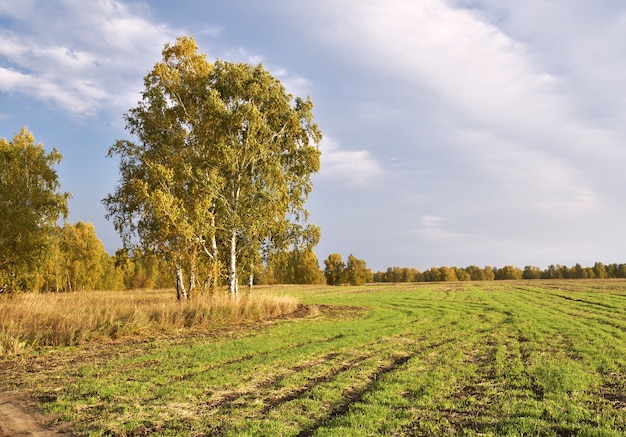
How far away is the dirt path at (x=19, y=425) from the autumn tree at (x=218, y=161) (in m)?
15.5

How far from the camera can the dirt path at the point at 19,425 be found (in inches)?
244

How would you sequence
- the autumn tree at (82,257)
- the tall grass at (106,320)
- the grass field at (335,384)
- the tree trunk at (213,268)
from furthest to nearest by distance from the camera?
the autumn tree at (82,257)
the tree trunk at (213,268)
the tall grass at (106,320)
the grass field at (335,384)

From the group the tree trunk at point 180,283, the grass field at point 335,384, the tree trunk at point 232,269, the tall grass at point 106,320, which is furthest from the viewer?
the tree trunk at point 180,283

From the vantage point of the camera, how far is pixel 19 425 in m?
6.55

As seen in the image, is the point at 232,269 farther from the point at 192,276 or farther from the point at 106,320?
the point at 106,320

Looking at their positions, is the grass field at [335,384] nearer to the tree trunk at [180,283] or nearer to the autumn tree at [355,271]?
the tree trunk at [180,283]

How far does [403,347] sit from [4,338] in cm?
1264

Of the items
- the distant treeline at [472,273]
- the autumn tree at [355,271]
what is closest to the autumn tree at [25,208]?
the autumn tree at [355,271]

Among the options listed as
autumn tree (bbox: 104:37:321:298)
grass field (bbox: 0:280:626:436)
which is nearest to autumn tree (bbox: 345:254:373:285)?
autumn tree (bbox: 104:37:321:298)

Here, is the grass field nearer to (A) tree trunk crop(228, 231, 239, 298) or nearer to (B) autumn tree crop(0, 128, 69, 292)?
(A) tree trunk crop(228, 231, 239, 298)

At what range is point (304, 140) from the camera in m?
28.8

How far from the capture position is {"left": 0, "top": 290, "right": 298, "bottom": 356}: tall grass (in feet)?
44.1

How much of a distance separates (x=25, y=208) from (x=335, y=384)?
2460cm

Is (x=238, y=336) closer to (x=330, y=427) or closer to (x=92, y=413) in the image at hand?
(x=92, y=413)
